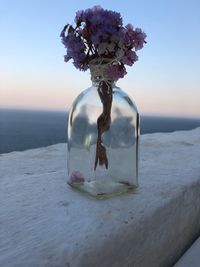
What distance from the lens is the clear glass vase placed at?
3.93 ft

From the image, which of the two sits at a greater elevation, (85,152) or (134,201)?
(85,152)

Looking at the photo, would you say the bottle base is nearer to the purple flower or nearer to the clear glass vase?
the clear glass vase

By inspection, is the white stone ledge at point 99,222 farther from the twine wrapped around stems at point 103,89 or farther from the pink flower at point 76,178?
the twine wrapped around stems at point 103,89

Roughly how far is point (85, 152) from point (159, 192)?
288 millimetres

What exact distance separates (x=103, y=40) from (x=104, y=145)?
34cm

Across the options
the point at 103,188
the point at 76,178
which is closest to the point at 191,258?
the point at 103,188

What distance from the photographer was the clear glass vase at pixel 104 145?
1.20 meters

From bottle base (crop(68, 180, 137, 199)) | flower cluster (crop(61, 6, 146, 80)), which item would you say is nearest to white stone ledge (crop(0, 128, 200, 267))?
bottle base (crop(68, 180, 137, 199))

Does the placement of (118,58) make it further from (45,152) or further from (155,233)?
(45,152)

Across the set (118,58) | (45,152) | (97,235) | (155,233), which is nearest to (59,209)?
(97,235)

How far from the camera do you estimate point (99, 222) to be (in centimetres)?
96

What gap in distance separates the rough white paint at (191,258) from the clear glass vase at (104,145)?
0.29 meters

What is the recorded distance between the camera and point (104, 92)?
3.89ft

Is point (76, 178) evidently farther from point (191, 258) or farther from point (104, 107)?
point (191, 258)
